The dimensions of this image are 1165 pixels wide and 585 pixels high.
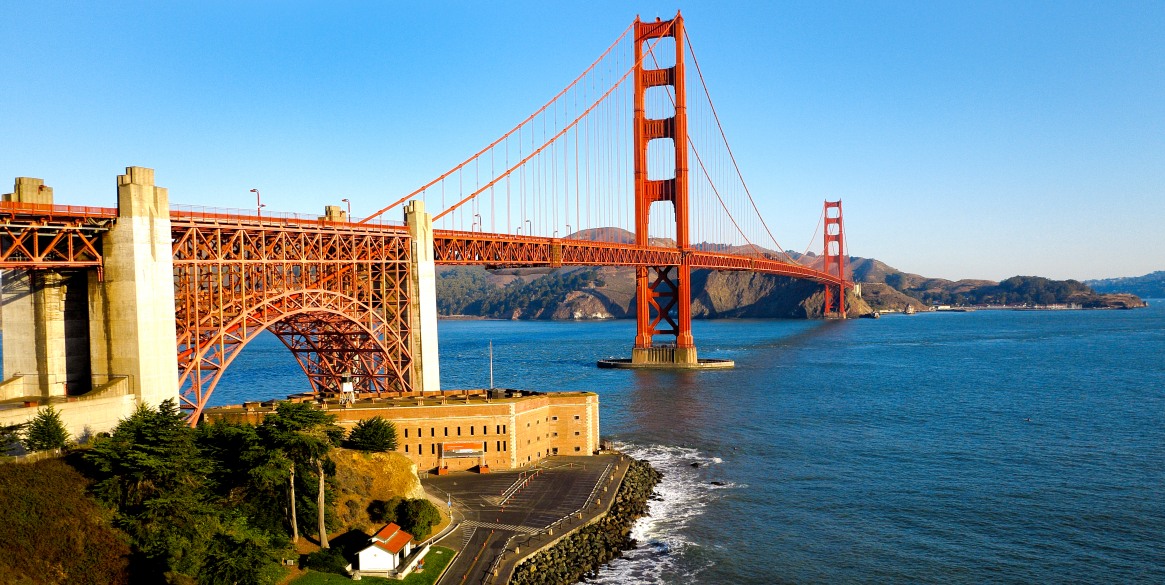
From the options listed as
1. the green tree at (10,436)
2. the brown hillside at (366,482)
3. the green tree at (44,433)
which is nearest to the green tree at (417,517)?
the brown hillside at (366,482)

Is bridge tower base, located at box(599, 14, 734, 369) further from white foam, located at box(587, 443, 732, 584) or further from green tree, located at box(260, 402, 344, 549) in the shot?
green tree, located at box(260, 402, 344, 549)

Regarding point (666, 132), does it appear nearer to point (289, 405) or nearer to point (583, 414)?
point (583, 414)

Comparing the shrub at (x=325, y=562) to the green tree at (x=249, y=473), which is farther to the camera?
the green tree at (x=249, y=473)

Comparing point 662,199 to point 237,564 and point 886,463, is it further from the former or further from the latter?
point 237,564

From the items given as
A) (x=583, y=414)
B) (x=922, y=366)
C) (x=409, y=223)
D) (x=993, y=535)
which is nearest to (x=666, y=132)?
(x=922, y=366)

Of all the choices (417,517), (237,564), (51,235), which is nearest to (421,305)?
(417,517)

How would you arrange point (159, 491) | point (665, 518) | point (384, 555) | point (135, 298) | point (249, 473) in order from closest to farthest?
point (159, 491)
point (384, 555)
point (249, 473)
point (135, 298)
point (665, 518)

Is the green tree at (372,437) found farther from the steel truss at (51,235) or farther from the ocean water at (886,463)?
the steel truss at (51,235)
